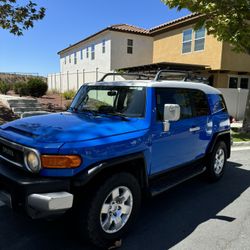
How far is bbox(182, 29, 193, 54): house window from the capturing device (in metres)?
17.5

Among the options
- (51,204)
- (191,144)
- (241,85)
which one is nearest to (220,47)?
(241,85)

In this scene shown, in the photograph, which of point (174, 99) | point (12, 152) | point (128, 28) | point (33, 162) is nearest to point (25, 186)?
point (33, 162)

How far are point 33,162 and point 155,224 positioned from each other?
1.86 metres

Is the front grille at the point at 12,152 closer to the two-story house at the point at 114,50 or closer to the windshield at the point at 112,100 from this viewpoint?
the windshield at the point at 112,100

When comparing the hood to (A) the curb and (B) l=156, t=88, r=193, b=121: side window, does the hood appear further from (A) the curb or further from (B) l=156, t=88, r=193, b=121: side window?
(A) the curb

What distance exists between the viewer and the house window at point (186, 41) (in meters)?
17.5

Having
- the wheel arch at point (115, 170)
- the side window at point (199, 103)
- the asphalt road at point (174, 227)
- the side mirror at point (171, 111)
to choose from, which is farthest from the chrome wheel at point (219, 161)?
the wheel arch at point (115, 170)

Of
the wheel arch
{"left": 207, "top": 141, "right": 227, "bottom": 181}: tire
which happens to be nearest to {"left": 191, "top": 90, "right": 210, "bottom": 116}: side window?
{"left": 207, "top": 141, "right": 227, "bottom": 181}: tire

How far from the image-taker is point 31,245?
3.17 metres

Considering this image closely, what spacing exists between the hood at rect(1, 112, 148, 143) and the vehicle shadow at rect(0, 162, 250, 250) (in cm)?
103

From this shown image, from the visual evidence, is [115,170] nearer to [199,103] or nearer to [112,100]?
[112,100]

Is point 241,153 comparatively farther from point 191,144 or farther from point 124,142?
point 124,142

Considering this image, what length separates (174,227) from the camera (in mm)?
3678

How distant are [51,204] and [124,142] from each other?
107cm
